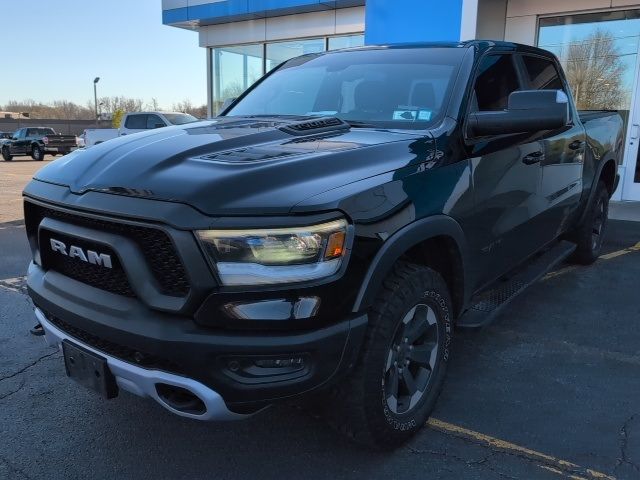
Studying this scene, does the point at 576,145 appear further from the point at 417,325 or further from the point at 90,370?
the point at 90,370

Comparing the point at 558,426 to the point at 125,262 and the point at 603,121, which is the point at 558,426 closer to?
the point at 125,262

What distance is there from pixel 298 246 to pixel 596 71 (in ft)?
32.0

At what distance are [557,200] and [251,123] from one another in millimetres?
2388

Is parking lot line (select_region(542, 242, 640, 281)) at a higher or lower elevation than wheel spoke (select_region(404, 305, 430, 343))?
lower

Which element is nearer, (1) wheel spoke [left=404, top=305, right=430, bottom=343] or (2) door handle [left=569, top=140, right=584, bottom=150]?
(1) wheel spoke [left=404, top=305, right=430, bottom=343]

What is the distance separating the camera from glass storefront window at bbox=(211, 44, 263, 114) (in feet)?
53.3

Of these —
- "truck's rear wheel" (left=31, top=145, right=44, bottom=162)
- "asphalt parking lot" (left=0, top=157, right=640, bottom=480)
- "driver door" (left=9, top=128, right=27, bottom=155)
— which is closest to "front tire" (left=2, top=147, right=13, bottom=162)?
"driver door" (left=9, top=128, right=27, bottom=155)

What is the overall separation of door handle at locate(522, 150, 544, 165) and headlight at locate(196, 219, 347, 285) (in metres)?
1.96

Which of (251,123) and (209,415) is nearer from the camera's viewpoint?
(209,415)

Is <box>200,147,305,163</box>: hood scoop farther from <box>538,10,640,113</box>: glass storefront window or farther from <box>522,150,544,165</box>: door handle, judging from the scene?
<box>538,10,640,113</box>: glass storefront window

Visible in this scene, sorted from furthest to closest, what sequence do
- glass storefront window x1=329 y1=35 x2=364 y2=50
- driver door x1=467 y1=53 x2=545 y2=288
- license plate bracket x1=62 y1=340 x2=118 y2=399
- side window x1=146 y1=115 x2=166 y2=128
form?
side window x1=146 y1=115 x2=166 y2=128 < glass storefront window x1=329 y1=35 x2=364 y2=50 < driver door x1=467 y1=53 x2=545 y2=288 < license plate bracket x1=62 y1=340 x2=118 y2=399

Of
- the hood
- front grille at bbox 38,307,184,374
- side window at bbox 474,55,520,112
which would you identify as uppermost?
side window at bbox 474,55,520,112

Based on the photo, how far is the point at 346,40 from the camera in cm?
1439

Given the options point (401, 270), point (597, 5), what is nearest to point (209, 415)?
point (401, 270)
